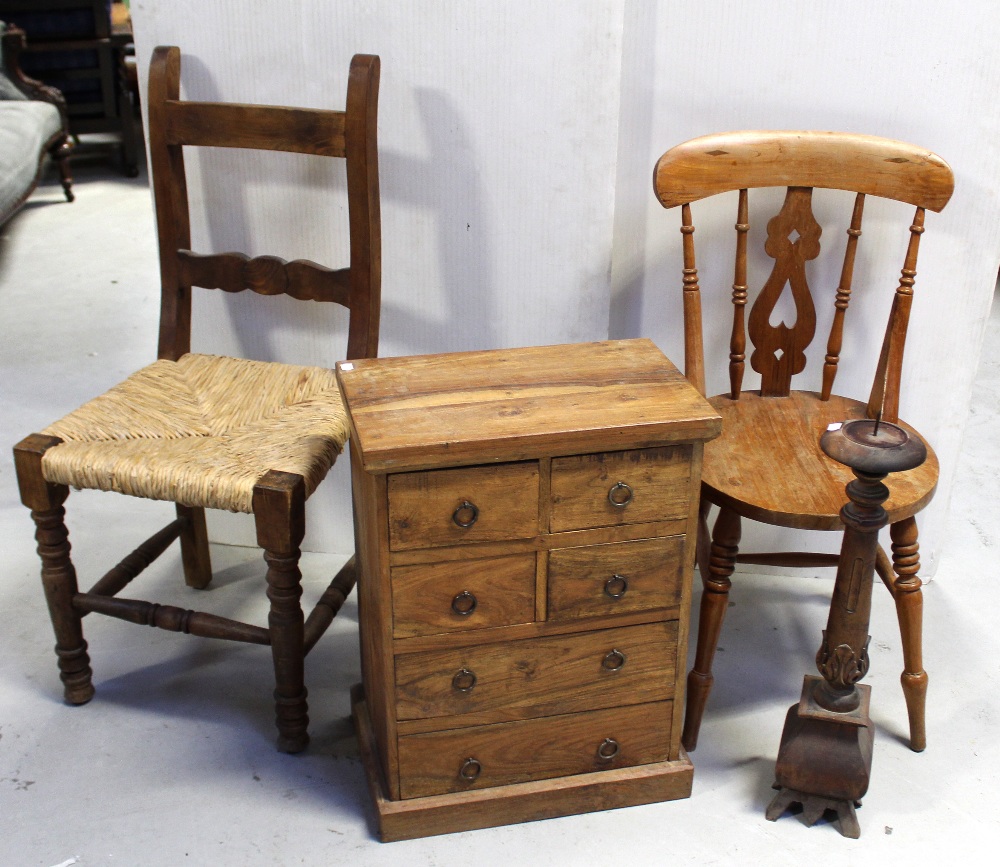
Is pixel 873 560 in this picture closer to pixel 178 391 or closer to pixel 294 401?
pixel 294 401

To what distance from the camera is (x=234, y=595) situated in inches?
94.2

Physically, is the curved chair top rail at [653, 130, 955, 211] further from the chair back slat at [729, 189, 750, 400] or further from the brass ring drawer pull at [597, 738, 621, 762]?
the brass ring drawer pull at [597, 738, 621, 762]

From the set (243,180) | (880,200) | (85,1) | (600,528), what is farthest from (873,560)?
(85,1)

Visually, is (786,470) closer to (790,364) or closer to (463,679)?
(790,364)

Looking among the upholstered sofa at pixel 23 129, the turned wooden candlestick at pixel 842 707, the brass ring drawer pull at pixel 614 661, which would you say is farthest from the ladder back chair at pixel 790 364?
the upholstered sofa at pixel 23 129

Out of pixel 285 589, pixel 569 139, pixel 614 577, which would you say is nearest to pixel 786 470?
pixel 614 577

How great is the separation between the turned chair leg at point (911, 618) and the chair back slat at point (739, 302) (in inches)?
15.5

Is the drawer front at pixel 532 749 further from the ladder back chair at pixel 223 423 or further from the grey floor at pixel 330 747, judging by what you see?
the ladder back chair at pixel 223 423

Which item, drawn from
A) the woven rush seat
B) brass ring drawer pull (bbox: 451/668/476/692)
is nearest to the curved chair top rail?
the woven rush seat

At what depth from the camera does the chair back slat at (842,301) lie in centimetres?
202

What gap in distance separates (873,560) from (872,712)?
0.51 metres

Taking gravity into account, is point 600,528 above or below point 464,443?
below

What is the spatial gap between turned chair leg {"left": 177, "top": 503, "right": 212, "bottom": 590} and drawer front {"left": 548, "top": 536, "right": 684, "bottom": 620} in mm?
938

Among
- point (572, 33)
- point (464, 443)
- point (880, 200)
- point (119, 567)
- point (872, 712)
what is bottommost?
point (872, 712)
